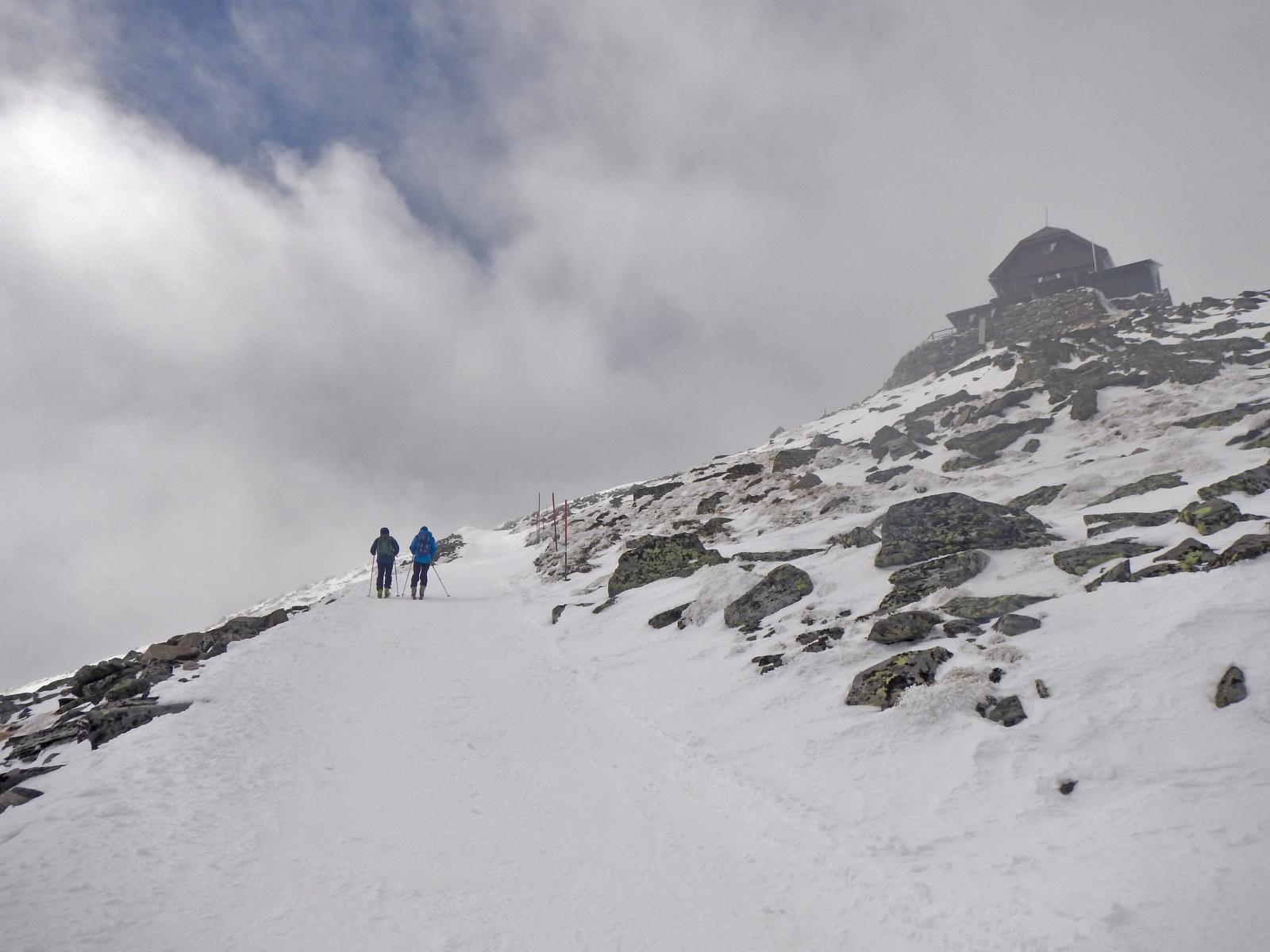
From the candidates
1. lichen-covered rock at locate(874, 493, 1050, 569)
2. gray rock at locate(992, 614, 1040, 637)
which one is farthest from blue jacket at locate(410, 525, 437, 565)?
gray rock at locate(992, 614, 1040, 637)

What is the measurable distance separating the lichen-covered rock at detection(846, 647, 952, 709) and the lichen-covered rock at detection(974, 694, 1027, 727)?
28.1 inches

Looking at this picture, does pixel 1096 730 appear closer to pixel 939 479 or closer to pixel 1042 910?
pixel 1042 910

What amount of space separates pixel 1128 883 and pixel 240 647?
45.0ft

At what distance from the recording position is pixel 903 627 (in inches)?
338

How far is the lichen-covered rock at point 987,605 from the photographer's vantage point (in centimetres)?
851

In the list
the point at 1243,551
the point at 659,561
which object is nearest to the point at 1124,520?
the point at 1243,551

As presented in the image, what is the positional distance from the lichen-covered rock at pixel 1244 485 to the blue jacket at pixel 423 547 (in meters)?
20.1

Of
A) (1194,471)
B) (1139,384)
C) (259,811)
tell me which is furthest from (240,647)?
(1139,384)

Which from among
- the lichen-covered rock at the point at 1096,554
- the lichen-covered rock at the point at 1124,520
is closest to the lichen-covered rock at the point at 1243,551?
the lichen-covered rock at the point at 1096,554

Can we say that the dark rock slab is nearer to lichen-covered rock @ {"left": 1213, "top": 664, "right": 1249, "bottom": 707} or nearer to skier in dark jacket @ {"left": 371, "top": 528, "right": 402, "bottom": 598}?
lichen-covered rock @ {"left": 1213, "top": 664, "right": 1249, "bottom": 707}

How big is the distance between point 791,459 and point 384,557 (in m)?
21.8

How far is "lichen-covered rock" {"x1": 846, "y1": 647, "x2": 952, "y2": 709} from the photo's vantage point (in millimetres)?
7242

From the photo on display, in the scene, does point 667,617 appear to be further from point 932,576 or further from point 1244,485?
point 1244,485

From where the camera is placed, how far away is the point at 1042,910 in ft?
13.3
